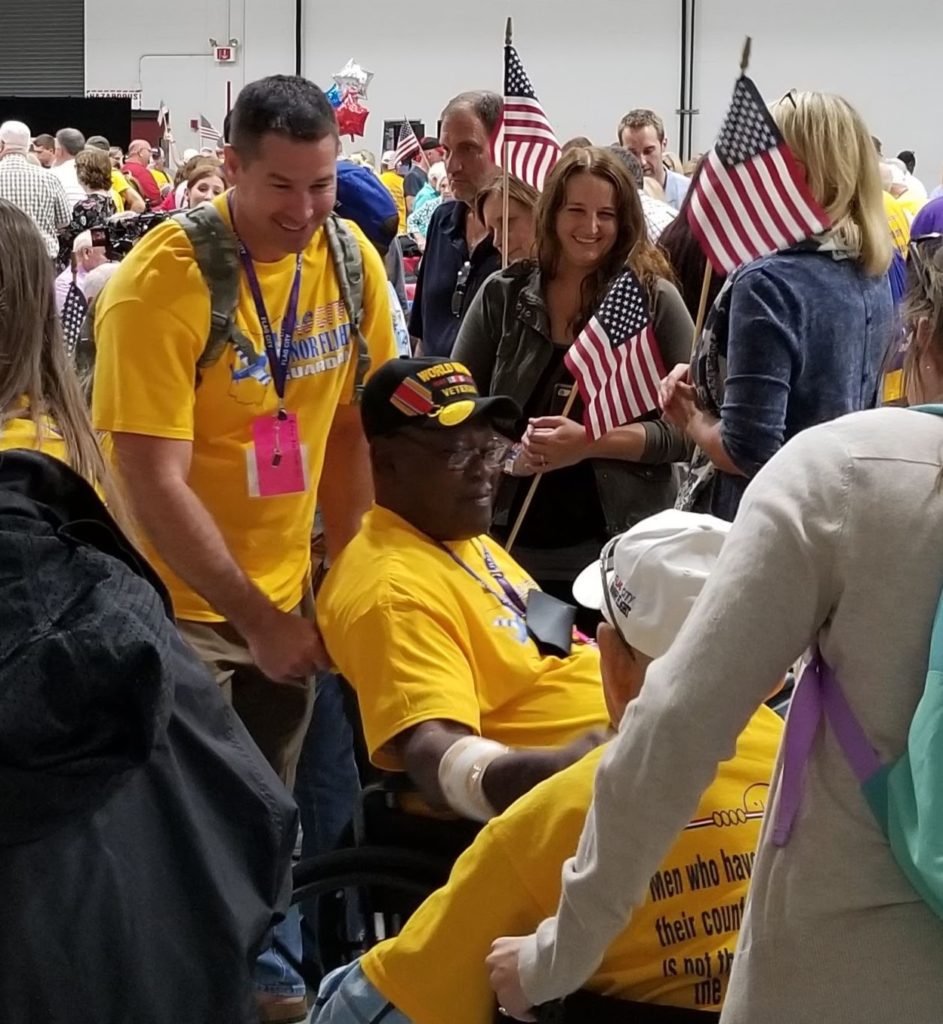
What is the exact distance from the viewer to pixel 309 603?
3.02 meters

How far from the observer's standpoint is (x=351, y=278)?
2.89 meters

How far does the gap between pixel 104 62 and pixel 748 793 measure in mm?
20459

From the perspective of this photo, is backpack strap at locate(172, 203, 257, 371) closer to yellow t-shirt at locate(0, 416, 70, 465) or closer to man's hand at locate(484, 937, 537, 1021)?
yellow t-shirt at locate(0, 416, 70, 465)

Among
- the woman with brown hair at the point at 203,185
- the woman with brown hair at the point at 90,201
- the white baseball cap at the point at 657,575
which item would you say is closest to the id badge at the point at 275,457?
the white baseball cap at the point at 657,575

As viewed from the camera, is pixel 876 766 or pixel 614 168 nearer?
pixel 876 766

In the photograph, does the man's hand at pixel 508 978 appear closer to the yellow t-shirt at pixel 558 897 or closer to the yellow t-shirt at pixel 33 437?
the yellow t-shirt at pixel 558 897

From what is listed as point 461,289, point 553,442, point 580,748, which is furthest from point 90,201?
point 580,748

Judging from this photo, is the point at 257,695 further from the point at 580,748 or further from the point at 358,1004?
the point at 358,1004

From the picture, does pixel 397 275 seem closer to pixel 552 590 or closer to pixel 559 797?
pixel 552 590

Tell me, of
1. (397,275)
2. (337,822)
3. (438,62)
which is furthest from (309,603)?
(438,62)

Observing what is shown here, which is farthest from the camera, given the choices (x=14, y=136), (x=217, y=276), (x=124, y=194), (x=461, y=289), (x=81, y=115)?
(x=81, y=115)

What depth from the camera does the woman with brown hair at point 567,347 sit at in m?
3.41

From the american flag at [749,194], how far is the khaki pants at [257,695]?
3.59 ft

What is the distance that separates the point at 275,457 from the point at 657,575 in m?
1.19
